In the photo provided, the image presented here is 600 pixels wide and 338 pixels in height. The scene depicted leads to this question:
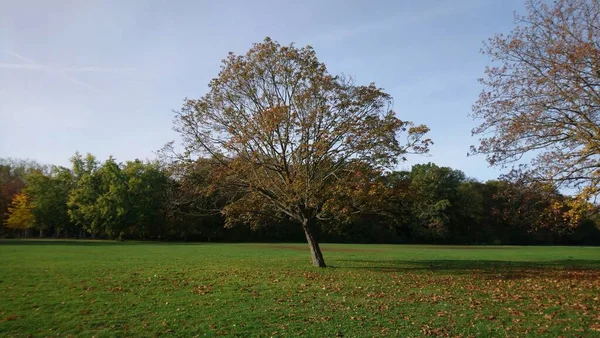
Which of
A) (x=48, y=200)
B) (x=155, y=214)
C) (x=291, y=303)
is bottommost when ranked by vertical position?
(x=291, y=303)

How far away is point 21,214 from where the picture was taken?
72750 millimetres

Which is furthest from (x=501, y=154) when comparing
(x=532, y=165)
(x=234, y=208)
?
(x=234, y=208)

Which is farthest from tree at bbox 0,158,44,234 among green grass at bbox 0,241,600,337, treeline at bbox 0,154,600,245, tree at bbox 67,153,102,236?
green grass at bbox 0,241,600,337

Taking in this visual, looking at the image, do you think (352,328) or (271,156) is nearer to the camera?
(352,328)

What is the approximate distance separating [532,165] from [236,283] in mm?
12282

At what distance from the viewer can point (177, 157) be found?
2277 cm

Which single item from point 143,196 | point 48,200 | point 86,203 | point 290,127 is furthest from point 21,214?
point 290,127

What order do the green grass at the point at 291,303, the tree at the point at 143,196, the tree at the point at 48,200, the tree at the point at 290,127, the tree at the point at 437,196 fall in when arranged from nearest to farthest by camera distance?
the green grass at the point at 291,303 < the tree at the point at 290,127 < the tree at the point at 143,196 < the tree at the point at 48,200 < the tree at the point at 437,196

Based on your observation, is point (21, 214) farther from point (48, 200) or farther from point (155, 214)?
point (155, 214)

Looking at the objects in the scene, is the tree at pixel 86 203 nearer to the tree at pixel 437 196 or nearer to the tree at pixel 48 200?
the tree at pixel 48 200

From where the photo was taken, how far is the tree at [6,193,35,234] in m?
72.6

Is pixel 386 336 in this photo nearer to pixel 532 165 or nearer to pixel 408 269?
pixel 532 165

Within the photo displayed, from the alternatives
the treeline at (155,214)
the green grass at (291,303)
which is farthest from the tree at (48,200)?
the green grass at (291,303)

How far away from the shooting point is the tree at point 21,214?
238 feet
